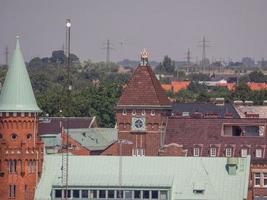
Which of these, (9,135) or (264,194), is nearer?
(9,135)

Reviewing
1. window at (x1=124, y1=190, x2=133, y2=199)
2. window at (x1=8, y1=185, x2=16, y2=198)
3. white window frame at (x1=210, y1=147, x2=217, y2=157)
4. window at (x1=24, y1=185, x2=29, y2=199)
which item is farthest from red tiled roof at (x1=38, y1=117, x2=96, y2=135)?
window at (x1=124, y1=190, x2=133, y2=199)

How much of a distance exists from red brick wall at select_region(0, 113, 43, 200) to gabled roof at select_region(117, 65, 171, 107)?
24453mm

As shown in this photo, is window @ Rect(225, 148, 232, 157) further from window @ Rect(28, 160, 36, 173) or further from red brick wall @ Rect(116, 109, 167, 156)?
window @ Rect(28, 160, 36, 173)

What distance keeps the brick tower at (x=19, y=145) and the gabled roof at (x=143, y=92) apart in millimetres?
24204

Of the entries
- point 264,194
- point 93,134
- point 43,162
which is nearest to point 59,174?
point 43,162

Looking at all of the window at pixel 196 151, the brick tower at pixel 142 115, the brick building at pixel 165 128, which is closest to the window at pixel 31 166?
the brick building at pixel 165 128

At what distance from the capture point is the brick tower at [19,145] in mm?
117750

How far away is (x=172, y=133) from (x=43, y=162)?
77.9ft

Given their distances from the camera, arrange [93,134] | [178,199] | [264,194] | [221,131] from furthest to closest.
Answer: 1. [93,134]
2. [221,131]
3. [264,194]
4. [178,199]

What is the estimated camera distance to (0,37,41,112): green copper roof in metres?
118

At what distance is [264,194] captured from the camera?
132625 millimetres

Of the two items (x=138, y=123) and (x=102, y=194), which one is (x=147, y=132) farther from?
(x=102, y=194)

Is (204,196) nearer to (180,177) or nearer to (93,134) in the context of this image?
(180,177)

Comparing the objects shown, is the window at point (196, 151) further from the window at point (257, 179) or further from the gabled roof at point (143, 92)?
the window at point (257, 179)
